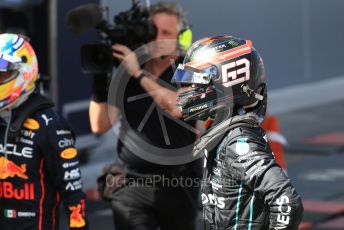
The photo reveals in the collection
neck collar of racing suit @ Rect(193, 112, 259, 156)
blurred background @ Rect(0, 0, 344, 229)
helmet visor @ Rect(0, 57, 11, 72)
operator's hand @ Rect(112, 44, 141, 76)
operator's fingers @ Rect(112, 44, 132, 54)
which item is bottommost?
neck collar of racing suit @ Rect(193, 112, 259, 156)

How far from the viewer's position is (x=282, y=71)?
50.6 feet

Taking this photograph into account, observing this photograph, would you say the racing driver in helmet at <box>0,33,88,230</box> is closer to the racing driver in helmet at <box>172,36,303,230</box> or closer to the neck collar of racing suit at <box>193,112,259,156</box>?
the racing driver in helmet at <box>172,36,303,230</box>

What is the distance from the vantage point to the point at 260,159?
3.82 metres

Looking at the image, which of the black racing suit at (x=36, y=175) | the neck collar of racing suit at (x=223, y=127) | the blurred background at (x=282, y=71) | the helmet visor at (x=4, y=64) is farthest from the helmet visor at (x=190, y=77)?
the blurred background at (x=282, y=71)

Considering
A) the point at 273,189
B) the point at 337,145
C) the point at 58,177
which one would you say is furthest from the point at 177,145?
the point at 337,145

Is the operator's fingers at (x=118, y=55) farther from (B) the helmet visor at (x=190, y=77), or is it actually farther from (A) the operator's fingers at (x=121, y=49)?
(B) the helmet visor at (x=190, y=77)

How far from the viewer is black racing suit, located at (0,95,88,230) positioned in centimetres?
499

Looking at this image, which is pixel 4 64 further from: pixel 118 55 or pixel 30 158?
pixel 118 55

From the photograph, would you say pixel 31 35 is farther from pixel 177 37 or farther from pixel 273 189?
pixel 273 189

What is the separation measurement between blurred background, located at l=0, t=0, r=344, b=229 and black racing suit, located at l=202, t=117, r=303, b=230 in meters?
2.14

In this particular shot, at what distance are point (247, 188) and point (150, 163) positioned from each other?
1.89 metres

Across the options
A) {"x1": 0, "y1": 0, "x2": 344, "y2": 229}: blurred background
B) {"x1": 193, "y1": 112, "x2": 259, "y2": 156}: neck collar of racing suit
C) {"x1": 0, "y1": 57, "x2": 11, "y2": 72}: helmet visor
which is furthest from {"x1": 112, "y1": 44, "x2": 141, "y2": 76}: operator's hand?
{"x1": 193, "y1": 112, "x2": 259, "y2": 156}: neck collar of racing suit

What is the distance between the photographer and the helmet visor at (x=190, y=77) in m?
4.04

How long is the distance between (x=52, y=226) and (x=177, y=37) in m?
1.59
